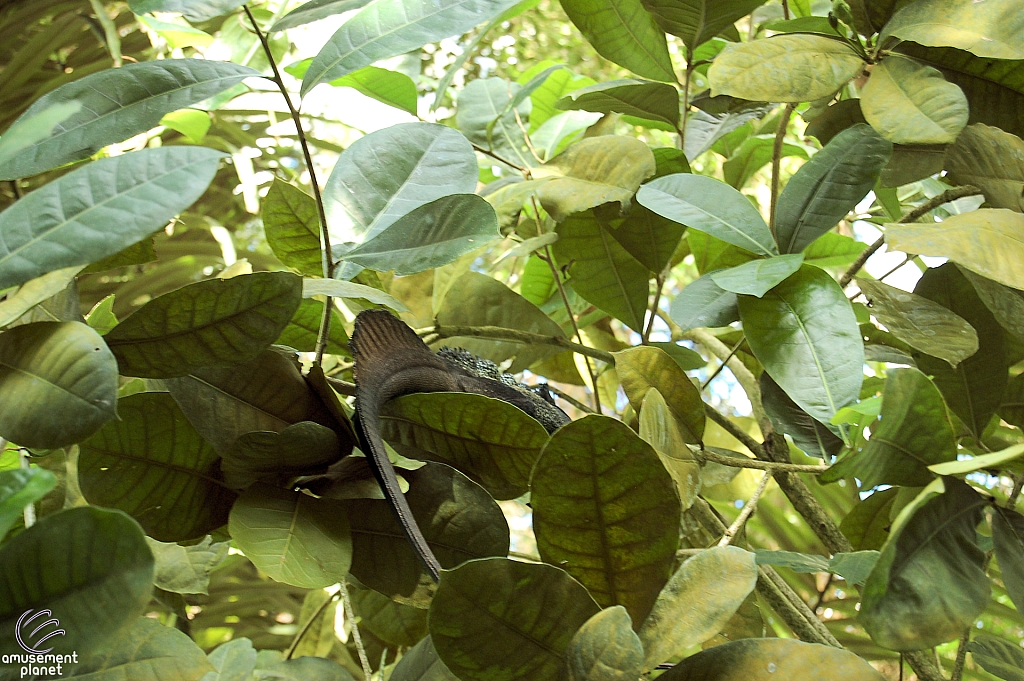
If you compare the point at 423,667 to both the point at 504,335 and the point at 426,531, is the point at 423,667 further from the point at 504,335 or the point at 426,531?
the point at 504,335

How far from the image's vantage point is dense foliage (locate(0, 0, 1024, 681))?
0.24m

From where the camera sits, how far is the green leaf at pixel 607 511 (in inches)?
10.3

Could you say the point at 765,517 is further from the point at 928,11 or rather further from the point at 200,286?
the point at 200,286

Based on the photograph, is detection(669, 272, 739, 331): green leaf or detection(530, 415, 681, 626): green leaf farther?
detection(669, 272, 739, 331): green leaf

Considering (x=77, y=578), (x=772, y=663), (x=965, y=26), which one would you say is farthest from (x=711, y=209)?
(x=77, y=578)

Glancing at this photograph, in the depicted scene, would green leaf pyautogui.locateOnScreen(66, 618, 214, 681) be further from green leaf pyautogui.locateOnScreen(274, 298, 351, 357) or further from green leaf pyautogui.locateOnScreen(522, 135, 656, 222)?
green leaf pyautogui.locateOnScreen(522, 135, 656, 222)

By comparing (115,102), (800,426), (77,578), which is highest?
(115,102)

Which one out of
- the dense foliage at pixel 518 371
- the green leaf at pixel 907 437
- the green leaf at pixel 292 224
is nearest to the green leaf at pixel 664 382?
the dense foliage at pixel 518 371

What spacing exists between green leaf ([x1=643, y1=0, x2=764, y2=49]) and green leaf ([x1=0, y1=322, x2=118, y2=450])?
1.33 feet

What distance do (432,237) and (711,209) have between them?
0.58 ft

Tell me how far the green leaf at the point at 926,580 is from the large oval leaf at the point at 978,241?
0.11 m

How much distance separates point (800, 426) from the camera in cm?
42

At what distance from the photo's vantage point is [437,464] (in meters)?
0.33

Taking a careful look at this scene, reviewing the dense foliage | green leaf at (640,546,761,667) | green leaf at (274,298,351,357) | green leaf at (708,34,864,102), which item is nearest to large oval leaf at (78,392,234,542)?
the dense foliage
